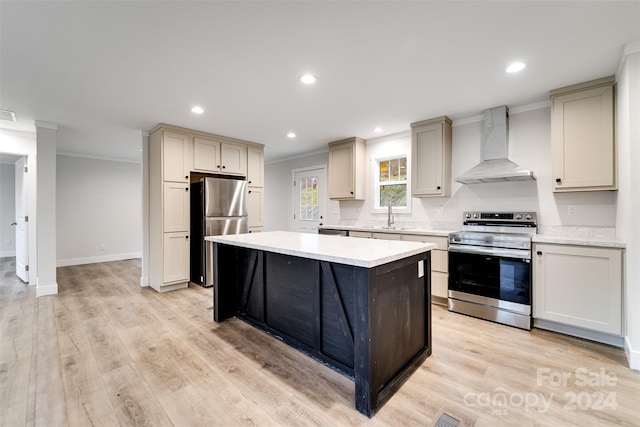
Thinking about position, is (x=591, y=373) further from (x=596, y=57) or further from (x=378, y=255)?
(x=596, y=57)

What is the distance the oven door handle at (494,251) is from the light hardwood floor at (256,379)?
73cm

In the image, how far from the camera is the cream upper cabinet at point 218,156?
423cm

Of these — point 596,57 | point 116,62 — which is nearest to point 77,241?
point 116,62

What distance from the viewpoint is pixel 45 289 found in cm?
376

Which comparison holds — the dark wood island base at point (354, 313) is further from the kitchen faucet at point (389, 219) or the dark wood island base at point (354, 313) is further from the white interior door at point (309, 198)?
the white interior door at point (309, 198)

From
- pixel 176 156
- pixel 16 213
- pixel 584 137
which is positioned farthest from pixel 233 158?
pixel 584 137

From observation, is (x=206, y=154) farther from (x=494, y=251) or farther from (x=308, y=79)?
(x=494, y=251)

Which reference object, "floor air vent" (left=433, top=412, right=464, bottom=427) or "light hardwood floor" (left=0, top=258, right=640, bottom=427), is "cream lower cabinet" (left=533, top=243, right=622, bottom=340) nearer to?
"light hardwood floor" (left=0, top=258, right=640, bottom=427)

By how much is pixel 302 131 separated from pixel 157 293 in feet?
10.4

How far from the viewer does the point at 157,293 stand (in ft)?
12.8

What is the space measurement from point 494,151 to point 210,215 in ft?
12.8

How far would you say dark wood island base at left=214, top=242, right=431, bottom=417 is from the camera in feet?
5.35

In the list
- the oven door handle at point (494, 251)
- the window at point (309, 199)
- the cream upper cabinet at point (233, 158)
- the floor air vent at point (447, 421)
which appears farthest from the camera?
the window at point (309, 199)

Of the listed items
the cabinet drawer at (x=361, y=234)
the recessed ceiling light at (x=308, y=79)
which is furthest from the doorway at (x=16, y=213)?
the cabinet drawer at (x=361, y=234)
